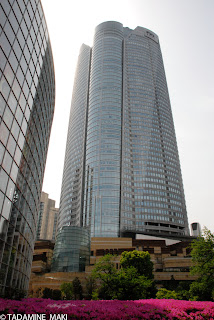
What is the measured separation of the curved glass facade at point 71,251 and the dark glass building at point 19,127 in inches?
2081

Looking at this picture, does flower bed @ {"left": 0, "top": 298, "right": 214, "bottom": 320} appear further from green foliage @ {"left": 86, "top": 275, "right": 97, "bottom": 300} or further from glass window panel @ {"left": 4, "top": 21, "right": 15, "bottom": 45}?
green foliage @ {"left": 86, "top": 275, "right": 97, "bottom": 300}

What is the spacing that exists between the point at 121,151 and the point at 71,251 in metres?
79.1

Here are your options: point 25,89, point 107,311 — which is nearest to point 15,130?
point 25,89

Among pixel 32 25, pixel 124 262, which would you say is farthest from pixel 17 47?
pixel 124 262

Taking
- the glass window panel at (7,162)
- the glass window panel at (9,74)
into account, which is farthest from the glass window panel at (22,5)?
the glass window panel at (7,162)

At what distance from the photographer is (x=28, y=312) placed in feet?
41.6

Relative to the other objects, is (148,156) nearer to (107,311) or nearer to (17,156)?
(17,156)

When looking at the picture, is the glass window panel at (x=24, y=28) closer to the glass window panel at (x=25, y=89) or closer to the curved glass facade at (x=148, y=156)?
the glass window panel at (x=25, y=89)

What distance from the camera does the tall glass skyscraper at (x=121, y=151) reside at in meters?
136

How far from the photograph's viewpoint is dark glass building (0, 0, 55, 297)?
74.7 feet

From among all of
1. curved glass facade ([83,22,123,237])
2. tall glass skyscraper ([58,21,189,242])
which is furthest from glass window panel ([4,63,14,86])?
tall glass skyscraper ([58,21,189,242])

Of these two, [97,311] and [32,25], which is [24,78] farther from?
[97,311]

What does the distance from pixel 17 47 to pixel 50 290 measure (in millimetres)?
60358

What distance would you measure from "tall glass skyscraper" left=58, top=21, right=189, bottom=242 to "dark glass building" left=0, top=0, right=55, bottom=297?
97.7m
